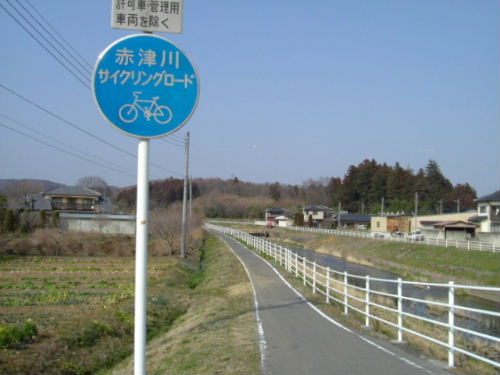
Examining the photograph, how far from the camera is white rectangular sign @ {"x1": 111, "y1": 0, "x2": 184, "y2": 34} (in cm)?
328

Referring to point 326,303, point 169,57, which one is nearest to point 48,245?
point 326,303

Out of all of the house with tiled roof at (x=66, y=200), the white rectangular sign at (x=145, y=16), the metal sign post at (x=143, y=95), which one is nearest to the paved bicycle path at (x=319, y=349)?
the metal sign post at (x=143, y=95)

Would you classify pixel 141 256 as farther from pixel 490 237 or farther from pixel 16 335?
pixel 490 237

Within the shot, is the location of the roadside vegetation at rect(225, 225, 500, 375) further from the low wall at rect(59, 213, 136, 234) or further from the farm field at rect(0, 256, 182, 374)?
the low wall at rect(59, 213, 136, 234)

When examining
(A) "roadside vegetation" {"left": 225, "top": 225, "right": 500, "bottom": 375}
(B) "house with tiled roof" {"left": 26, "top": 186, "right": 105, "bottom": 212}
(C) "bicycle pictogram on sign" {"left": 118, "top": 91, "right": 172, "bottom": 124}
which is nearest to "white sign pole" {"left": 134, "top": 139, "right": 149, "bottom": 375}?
(C) "bicycle pictogram on sign" {"left": 118, "top": 91, "right": 172, "bottom": 124}

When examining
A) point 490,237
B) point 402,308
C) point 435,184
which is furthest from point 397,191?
point 402,308

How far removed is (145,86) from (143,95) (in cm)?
6

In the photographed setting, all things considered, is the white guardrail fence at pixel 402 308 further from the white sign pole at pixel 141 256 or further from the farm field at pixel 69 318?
the farm field at pixel 69 318

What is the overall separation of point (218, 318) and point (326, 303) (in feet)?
11.2

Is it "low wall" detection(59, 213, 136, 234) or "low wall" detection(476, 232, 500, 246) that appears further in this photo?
"low wall" detection(59, 213, 136, 234)

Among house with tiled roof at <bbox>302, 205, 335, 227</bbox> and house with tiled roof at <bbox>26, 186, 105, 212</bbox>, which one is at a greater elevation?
house with tiled roof at <bbox>26, 186, 105, 212</bbox>

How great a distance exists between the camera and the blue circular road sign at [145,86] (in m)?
3.09

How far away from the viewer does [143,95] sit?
122 inches

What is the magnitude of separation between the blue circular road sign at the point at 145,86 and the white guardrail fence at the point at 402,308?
371 centimetres
